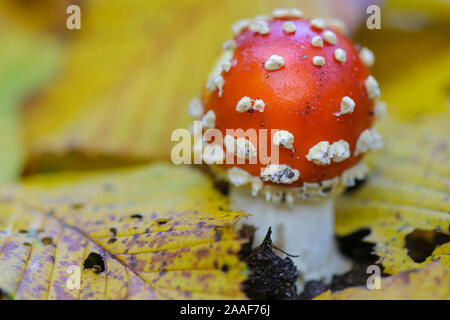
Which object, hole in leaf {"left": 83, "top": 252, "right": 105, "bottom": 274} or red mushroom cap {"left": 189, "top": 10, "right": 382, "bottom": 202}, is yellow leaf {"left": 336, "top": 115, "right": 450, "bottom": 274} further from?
hole in leaf {"left": 83, "top": 252, "right": 105, "bottom": 274}

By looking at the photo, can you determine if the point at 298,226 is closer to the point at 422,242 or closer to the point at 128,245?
the point at 422,242

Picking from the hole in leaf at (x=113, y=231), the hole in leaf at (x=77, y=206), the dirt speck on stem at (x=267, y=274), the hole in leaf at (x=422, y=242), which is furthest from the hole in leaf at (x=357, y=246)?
A: the hole in leaf at (x=77, y=206)

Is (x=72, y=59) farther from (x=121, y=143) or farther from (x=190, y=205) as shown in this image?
(x=190, y=205)

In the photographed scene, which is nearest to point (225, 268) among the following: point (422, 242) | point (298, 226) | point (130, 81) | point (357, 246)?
point (298, 226)

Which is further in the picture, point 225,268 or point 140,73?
point 140,73

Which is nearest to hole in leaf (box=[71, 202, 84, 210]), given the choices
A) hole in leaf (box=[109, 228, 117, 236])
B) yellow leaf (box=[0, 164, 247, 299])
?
yellow leaf (box=[0, 164, 247, 299])

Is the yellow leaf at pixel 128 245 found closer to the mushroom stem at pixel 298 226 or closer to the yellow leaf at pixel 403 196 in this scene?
the mushroom stem at pixel 298 226
